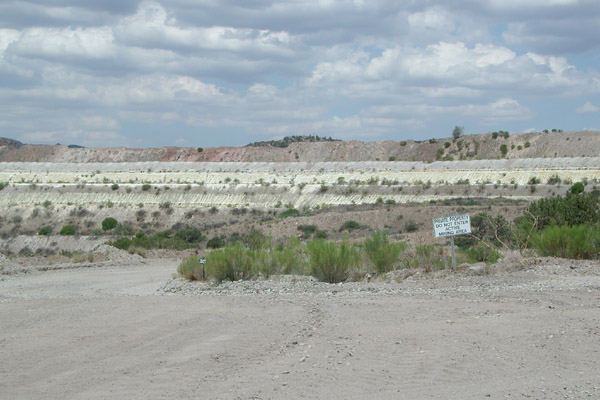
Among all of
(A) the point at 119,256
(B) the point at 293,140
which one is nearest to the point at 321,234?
(A) the point at 119,256

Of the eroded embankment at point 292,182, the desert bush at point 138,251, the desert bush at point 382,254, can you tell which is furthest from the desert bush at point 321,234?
the eroded embankment at point 292,182

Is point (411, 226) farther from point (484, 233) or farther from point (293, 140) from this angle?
point (293, 140)

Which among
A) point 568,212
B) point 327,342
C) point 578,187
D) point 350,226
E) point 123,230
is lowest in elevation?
point 123,230

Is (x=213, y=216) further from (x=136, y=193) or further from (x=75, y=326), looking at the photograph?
(x=75, y=326)

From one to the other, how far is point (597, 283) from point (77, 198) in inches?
2847

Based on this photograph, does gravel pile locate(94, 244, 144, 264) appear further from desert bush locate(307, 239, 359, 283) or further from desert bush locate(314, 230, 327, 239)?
desert bush locate(307, 239, 359, 283)

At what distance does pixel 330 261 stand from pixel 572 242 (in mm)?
6779

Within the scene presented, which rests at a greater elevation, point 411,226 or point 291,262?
point 291,262

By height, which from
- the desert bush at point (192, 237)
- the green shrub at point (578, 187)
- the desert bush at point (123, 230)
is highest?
the green shrub at point (578, 187)

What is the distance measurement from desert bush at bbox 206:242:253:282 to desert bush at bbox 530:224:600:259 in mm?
8622

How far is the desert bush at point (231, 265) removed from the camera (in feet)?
70.7

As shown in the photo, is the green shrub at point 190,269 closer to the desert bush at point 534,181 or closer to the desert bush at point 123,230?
the desert bush at point 123,230

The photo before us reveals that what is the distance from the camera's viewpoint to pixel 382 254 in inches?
858

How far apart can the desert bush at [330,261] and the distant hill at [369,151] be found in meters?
75.9
